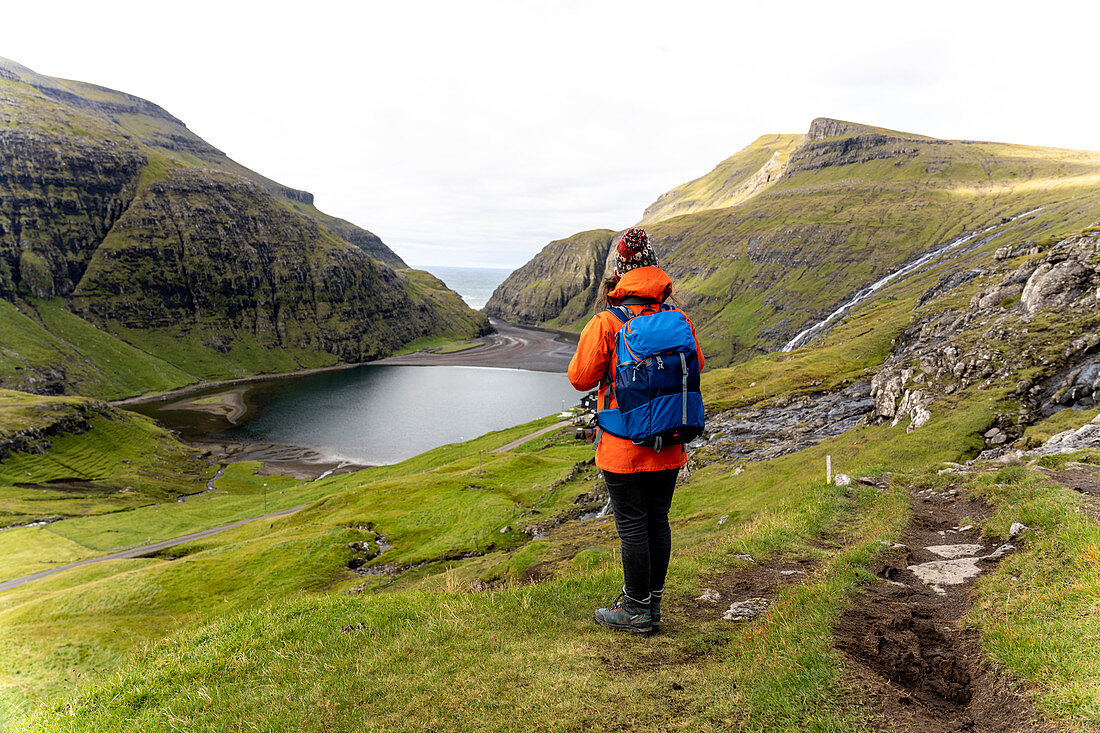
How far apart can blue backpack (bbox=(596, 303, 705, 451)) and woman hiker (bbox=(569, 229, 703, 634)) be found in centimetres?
21

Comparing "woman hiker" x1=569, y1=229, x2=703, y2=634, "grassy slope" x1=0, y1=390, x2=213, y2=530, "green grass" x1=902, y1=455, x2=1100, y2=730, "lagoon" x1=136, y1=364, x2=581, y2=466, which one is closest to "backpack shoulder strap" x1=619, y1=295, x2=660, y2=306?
"woman hiker" x1=569, y1=229, x2=703, y2=634

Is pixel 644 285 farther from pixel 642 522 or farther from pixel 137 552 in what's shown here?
pixel 137 552

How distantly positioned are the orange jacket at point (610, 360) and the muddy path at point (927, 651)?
3010 mm

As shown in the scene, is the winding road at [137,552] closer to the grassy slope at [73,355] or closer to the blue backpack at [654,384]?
the blue backpack at [654,384]

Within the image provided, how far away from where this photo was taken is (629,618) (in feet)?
23.2

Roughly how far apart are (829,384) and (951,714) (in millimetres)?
71535

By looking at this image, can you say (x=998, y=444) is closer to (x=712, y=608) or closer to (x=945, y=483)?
(x=945, y=483)

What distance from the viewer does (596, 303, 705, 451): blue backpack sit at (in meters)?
6.13

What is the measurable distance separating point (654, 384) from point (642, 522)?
198cm

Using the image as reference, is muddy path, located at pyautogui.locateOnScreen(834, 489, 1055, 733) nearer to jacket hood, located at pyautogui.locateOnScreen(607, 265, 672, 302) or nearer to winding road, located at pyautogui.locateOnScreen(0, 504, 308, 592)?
jacket hood, located at pyautogui.locateOnScreen(607, 265, 672, 302)

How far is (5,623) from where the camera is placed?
34.5 meters

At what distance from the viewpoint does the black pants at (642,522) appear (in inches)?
259

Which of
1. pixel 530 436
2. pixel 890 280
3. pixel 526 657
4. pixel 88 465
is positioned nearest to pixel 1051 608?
pixel 526 657

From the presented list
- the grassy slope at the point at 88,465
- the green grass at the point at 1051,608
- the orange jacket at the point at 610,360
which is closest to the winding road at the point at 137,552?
the grassy slope at the point at 88,465
